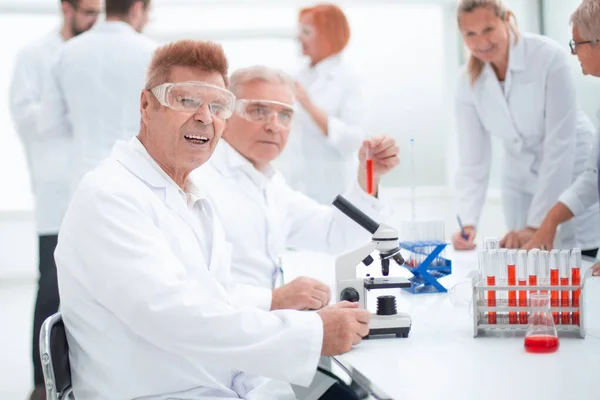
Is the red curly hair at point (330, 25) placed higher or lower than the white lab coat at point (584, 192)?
higher

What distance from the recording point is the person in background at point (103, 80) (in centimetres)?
307

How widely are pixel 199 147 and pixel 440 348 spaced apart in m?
0.68

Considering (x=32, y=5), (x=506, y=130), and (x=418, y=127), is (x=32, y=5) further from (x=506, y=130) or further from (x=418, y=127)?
(x=506, y=130)

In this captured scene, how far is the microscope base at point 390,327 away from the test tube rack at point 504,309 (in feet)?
0.47

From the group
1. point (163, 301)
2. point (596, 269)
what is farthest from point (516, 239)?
point (163, 301)

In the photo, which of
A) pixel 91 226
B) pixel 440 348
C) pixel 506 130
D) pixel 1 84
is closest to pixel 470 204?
pixel 506 130

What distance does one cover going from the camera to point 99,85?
3078 millimetres

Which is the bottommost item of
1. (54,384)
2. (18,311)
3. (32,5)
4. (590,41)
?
(18,311)

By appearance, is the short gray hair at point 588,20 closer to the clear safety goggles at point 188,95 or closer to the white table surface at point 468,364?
the white table surface at point 468,364

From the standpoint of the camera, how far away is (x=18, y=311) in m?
4.85

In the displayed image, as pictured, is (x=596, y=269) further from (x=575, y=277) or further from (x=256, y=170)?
(x=256, y=170)

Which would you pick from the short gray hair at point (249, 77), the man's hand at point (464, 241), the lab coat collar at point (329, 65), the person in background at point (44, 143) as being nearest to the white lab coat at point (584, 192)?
the man's hand at point (464, 241)

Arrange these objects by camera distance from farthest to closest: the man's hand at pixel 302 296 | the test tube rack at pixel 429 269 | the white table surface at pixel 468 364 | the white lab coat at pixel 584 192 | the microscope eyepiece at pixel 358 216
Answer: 1. the white lab coat at pixel 584 192
2. the test tube rack at pixel 429 269
3. the man's hand at pixel 302 296
4. the microscope eyepiece at pixel 358 216
5. the white table surface at pixel 468 364

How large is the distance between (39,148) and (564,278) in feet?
8.80
